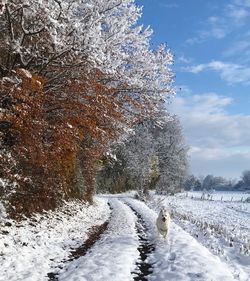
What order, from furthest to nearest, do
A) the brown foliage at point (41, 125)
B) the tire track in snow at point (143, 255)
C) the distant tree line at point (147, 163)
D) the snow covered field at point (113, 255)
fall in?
the distant tree line at point (147, 163), the brown foliage at point (41, 125), the tire track in snow at point (143, 255), the snow covered field at point (113, 255)

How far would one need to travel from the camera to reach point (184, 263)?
10969 millimetres

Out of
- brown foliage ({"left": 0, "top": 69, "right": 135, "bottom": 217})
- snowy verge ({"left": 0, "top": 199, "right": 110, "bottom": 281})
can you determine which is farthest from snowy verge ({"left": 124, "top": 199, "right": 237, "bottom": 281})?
brown foliage ({"left": 0, "top": 69, "right": 135, "bottom": 217})

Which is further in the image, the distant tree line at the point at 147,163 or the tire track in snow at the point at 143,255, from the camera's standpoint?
the distant tree line at the point at 147,163

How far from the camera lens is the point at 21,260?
11141 mm

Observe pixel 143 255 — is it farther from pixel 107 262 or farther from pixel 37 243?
pixel 37 243

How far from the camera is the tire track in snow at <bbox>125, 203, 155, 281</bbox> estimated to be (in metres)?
10.2

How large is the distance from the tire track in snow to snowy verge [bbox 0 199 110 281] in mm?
2105

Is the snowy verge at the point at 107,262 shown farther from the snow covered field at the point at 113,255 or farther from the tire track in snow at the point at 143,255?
the tire track in snow at the point at 143,255

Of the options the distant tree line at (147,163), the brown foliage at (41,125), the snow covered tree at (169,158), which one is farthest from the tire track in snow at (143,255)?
the snow covered tree at (169,158)

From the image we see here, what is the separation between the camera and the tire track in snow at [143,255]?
10203 mm

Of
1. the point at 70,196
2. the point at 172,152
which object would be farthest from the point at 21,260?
the point at 172,152

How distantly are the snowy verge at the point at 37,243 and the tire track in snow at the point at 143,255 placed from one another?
211cm

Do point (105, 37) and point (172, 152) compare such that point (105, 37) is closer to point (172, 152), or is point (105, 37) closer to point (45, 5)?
point (45, 5)

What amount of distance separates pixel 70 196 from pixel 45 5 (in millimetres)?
14277
